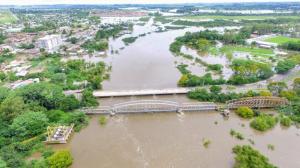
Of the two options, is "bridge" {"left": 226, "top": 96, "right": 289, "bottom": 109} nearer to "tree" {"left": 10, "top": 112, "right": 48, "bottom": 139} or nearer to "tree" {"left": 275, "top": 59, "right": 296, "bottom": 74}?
"tree" {"left": 275, "top": 59, "right": 296, "bottom": 74}

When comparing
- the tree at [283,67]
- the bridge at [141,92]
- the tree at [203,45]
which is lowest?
the bridge at [141,92]

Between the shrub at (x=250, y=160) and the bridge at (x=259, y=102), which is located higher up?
the bridge at (x=259, y=102)

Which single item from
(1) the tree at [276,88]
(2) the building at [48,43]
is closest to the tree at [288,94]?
(1) the tree at [276,88]

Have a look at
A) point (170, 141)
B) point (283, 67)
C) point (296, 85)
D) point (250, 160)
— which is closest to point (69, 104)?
point (170, 141)

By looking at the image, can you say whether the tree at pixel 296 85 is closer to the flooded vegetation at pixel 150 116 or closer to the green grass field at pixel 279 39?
the flooded vegetation at pixel 150 116

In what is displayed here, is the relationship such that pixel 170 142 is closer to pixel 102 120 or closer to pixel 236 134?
pixel 236 134

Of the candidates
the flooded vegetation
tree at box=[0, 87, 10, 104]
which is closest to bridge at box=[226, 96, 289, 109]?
the flooded vegetation

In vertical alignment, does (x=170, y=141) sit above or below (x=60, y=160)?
below
